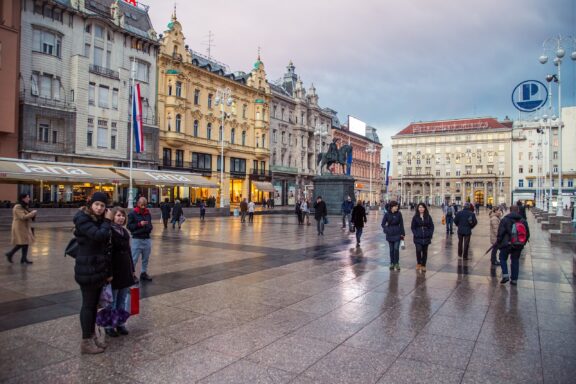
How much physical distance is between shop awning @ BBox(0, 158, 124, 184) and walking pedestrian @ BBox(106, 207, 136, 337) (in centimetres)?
Answer: 2517

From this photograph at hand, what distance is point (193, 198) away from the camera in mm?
46906

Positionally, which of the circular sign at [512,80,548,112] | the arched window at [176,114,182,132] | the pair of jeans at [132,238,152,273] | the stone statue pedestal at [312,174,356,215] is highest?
the arched window at [176,114,182,132]

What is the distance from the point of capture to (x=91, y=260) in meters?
4.55

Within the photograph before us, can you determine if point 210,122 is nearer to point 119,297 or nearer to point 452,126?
point 119,297

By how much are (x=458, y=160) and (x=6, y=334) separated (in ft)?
389

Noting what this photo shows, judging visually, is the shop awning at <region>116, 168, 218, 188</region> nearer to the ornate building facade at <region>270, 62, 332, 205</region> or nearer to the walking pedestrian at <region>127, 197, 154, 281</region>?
the ornate building facade at <region>270, 62, 332, 205</region>

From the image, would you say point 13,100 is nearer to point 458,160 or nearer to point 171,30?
point 171,30

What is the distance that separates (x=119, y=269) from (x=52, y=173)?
27.5m

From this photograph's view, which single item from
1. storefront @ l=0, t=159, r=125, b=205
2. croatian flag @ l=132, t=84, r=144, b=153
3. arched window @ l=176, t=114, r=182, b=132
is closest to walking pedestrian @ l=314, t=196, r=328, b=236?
storefront @ l=0, t=159, r=125, b=205

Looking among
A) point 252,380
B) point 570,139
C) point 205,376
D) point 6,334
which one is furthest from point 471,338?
point 570,139

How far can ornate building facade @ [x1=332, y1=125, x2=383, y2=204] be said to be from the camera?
84.0 meters

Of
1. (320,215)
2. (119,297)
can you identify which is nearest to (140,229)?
(119,297)

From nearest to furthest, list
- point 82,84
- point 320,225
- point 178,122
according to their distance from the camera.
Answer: point 320,225 → point 82,84 → point 178,122

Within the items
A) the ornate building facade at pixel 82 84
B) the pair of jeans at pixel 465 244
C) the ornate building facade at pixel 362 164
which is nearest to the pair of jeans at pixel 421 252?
the pair of jeans at pixel 465 244
